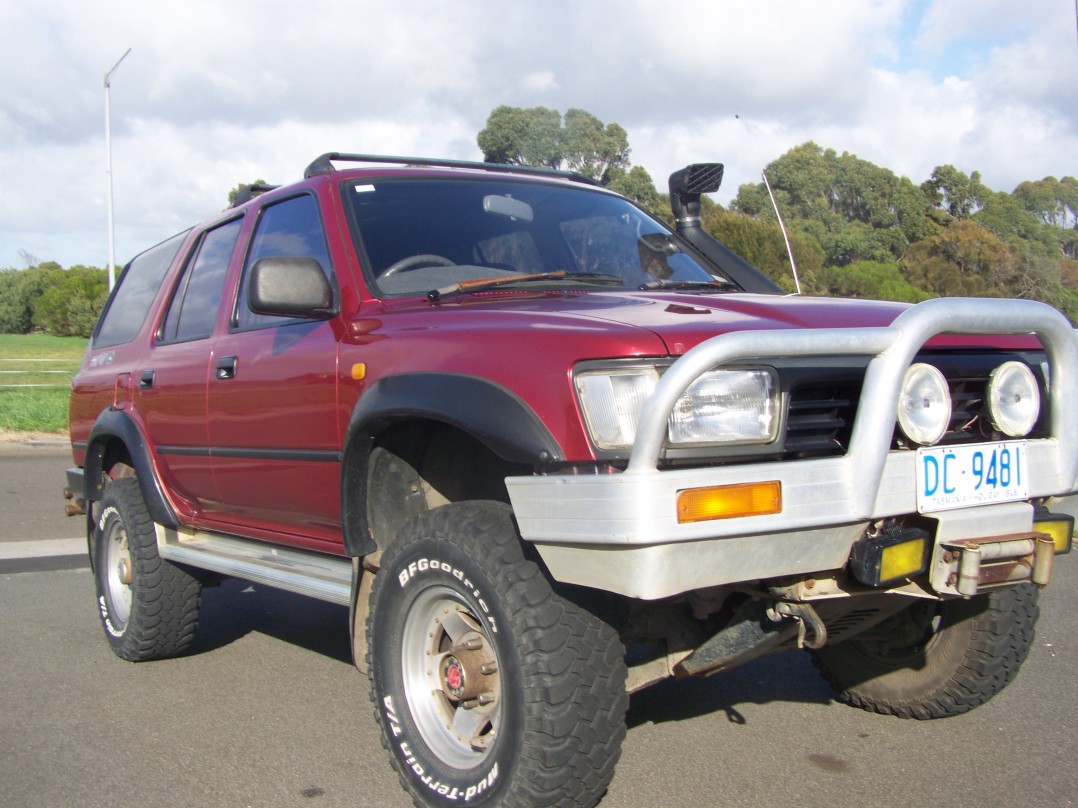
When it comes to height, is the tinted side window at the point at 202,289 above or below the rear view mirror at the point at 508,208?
below

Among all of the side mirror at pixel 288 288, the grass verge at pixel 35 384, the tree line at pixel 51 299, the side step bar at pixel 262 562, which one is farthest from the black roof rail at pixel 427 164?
the tree line at pixel 51 299

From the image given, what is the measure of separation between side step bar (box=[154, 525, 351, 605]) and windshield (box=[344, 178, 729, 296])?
100cm

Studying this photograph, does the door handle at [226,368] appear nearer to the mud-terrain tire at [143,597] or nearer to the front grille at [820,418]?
the mud-terrain tire at [143,597]

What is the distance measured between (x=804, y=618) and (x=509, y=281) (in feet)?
4.77

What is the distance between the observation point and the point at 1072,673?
15.1ft

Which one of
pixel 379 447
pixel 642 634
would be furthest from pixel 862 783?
pixel 379 447

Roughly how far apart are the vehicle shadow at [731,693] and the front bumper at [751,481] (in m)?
1.62

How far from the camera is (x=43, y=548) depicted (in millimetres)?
7797

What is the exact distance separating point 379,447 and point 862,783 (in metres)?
1.84

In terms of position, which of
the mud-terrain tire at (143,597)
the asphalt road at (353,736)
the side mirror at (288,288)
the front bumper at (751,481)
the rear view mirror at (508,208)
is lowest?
the asphalt road at (353,736)

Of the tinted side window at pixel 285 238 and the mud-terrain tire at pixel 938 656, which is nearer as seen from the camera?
the mud-terrain tire at pixel 938 656

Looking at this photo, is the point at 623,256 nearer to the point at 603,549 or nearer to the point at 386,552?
the point at 386,552

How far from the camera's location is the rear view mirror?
423cm

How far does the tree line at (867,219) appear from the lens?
35.3ft
